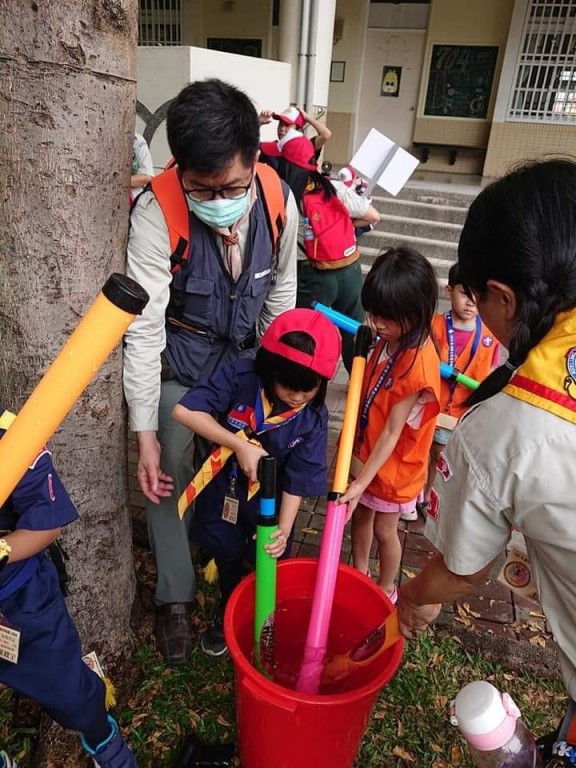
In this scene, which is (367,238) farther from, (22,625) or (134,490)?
(22,625)

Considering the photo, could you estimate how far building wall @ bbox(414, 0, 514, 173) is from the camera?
29.2 ft

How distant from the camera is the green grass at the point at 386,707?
1.93 meters

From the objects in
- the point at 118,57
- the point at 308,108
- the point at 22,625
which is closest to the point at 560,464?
the point at 22,625

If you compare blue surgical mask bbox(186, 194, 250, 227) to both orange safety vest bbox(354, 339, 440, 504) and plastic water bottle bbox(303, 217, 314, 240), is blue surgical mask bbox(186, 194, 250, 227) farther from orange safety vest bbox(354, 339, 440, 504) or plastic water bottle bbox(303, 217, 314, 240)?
plastic water bottle bbox(303, 217, 314, 240)

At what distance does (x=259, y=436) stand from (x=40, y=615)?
2.70 ft

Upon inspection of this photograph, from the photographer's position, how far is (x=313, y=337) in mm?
1716

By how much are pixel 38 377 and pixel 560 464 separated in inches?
54.4

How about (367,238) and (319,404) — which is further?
(367,238)

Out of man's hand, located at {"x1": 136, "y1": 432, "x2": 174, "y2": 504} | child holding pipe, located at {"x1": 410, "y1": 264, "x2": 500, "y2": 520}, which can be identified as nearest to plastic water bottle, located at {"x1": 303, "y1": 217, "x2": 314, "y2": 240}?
child holding pipe, located at {"x1": 410, "y1": 264, "x2": 500, "y2": 520}

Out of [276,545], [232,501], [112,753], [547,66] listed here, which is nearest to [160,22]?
[547,66]

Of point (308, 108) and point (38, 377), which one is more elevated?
point (308, 108)

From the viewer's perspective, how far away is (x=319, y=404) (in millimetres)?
1952

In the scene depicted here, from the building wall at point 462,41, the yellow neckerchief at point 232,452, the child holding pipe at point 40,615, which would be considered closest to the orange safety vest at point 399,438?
the yellow neckerchief at point 232,452

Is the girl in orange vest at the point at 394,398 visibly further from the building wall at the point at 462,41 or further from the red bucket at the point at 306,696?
the building wall at the point at 462,41
